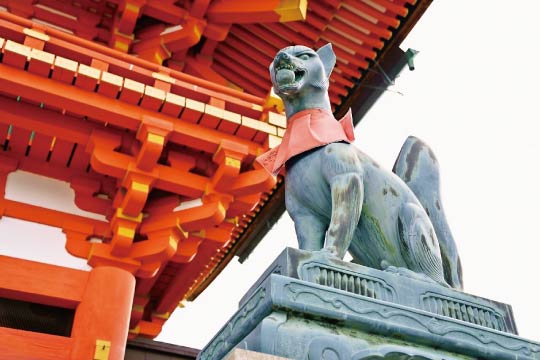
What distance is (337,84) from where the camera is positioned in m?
6.25

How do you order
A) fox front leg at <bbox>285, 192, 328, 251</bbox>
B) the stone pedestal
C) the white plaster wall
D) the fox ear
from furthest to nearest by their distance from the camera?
1. the white plaster wall
2. the fox ear
3. fox front leg at <bbox>285, 192, 328, 251</bbox>
4. the stone pedestal

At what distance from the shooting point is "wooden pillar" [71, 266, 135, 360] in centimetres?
410

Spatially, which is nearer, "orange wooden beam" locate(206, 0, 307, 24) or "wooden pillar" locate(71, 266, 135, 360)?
"wooden pillar" locate(71, 266, 135, 360)

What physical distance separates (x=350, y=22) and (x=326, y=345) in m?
4.56

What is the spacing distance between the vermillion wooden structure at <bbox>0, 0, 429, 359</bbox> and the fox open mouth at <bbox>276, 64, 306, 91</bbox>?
200cm

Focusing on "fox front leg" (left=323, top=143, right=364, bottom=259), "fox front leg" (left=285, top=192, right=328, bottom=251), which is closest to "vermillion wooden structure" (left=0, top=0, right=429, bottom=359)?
"fox front leg" (left=285, top=192, right=328, bottom=251)

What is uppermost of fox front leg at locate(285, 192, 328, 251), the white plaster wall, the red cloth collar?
the white plaster wall

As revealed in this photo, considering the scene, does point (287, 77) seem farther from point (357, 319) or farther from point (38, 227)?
point (38, 227)

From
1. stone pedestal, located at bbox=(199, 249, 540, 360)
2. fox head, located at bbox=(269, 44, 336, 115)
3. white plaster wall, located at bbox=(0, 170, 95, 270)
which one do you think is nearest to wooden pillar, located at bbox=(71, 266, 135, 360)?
white plaster wall, located at bbox=(0, 170, 95, 270)

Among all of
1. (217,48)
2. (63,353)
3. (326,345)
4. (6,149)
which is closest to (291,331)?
(326,345)

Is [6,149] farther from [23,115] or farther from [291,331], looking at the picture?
[291,331]

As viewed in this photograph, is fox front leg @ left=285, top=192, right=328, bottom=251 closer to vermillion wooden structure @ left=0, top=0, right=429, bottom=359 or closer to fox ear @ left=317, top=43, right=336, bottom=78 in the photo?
fox ear @ left=317, top=43, right=336, bottom=78

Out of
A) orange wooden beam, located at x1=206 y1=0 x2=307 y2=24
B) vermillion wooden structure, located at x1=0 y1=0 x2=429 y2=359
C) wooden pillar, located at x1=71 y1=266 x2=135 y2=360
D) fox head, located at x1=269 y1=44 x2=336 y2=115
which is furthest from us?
orange wooden beam, located at x1=206 y1=0 x2=307 y2=24

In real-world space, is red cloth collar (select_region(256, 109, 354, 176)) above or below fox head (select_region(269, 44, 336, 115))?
below
